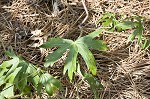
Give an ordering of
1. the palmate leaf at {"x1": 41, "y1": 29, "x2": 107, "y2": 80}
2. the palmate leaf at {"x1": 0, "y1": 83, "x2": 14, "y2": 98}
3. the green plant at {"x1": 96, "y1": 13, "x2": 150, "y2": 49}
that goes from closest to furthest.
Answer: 1. the palmate leaf at {"x1": 41, "y1": 29, "x2": 107, "y2": 80}
2. the palmate leaf at {"x1": 0, "y1": 83, "x2": 14, "y2": 98}
3. the green plant at {"x1": 96, "y1": 13, "x2": 150, "y2": 49}

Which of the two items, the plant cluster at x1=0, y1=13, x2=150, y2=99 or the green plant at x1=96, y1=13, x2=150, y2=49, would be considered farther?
the green plant at x1=96, y1=13, x2=150, y2=49

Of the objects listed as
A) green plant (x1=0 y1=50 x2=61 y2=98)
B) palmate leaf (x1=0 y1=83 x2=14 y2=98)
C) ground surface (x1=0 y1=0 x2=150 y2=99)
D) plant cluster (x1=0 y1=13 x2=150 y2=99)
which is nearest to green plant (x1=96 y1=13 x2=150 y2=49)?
ground surface (x1=0 y1=0 x2=150 y2=99)

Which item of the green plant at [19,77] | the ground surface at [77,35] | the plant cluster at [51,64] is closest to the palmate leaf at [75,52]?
the plant cluster at [51,64]

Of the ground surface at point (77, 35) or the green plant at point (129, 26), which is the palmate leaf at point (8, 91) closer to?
the ground surface at point (77, 35)

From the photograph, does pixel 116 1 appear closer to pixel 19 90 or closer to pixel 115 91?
pixel 115 91

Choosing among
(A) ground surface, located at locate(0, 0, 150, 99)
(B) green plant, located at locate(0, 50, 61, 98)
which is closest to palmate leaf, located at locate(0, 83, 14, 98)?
(B) green plant, located at locate(0, 50, 61, 98)

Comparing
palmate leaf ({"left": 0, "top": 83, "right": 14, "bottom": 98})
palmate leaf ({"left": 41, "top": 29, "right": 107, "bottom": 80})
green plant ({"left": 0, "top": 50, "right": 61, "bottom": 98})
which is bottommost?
palmate leaf ({"left": 0, "top": 83, "right": 14, "bottom": 98})

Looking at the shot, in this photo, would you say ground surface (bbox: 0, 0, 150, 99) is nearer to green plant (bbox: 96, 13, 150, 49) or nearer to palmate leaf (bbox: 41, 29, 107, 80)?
green plant (bbox: 96, 13, 150, 49)

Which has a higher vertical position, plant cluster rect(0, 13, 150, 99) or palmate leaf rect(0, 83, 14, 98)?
plant cluster rect(0, 13, 150, 99)

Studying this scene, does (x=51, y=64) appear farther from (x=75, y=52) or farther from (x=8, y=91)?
(x=8, y=91)

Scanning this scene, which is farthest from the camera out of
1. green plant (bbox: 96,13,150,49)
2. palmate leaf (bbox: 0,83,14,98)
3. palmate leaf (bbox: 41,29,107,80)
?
green plant (bbox: 96,13,150,49)
